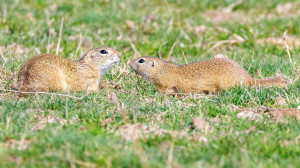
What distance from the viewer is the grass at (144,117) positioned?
11.3 feet

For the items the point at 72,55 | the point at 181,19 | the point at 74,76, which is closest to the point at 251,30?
the point at 181,19

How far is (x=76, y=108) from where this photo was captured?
4.71 meters

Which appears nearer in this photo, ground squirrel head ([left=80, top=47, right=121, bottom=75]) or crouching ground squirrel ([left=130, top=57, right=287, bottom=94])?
crouching ground squirrel ([left=130, top=57, right=287, bottom=94])

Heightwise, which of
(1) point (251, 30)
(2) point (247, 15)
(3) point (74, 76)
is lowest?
(3) point (74, 76)

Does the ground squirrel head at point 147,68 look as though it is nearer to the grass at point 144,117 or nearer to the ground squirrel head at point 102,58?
the grass at point 144,117

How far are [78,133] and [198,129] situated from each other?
1.11 metres

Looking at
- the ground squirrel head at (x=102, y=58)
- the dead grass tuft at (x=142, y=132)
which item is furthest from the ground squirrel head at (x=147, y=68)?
the dead grass tuft at (x=142, y=132)

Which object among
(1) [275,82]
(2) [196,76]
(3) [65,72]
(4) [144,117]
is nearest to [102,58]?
(3) [65,72]

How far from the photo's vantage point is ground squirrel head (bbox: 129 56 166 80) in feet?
20.4

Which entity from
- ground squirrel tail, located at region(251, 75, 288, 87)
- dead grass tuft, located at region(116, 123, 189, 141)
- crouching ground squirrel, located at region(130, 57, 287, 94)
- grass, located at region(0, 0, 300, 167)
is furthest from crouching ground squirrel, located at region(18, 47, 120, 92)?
ground squirrel tail, located at region(251, 75, 288, 87)

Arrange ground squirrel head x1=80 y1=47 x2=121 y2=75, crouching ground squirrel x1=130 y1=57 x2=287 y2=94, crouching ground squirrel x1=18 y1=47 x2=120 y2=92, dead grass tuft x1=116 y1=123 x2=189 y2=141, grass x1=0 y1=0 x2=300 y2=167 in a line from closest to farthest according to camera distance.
Result: grass x1=0 y1=0 x2=300 y2=167 < dead grass tuft x1=116 y1=123 x2=189 y2=141 < crouching ground squirrel x1=18 y1=47 x2=120 y2=92 < crouching ground squirrel x1=130 y1=57 x2=287 y2=94 < ground squirrel head x1=80 y1=47 x2=121 y2=75

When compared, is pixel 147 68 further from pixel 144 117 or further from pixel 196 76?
pixel 144 117

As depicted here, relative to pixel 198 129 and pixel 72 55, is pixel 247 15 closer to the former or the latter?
pixel 72 55

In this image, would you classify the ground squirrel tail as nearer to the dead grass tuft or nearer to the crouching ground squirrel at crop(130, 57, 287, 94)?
the crouching ground squirrel at crop(130, 57, 287, 94)
